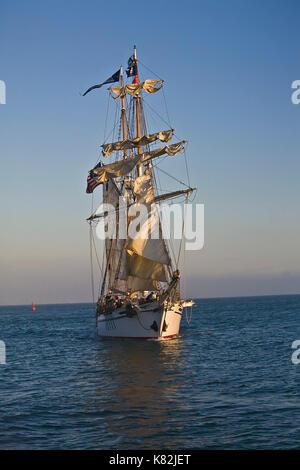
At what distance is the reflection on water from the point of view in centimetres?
1945

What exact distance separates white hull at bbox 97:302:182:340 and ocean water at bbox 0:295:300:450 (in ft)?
9.73

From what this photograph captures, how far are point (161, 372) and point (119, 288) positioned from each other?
25.2 m

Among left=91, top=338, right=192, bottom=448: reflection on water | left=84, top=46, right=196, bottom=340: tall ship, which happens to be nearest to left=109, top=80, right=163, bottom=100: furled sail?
left=84, top=46, right=196, bottom=340: tall ship

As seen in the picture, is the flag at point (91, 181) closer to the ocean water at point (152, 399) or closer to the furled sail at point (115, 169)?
the furled sail at point (115, 169)

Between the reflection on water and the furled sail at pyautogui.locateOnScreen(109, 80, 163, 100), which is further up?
the furled sail at pyautogui.locateOnScreen(109, 80, 163, 100)

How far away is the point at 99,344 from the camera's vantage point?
5034 centimetres

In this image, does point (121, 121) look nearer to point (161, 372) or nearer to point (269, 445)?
point (161, 372)

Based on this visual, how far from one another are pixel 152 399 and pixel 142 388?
9.61 ft

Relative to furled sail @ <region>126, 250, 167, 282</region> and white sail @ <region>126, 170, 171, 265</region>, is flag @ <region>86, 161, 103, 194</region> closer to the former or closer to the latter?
white sail @ <region>126, 170, 171, 265</region>

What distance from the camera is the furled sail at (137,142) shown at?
186 feet

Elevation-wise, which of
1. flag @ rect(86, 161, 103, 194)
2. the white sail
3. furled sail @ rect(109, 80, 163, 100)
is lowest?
the white sail

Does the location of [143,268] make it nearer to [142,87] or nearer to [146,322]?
[146,322]

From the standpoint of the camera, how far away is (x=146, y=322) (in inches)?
1874

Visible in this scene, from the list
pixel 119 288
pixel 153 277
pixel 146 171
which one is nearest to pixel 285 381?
pixel 153 277
